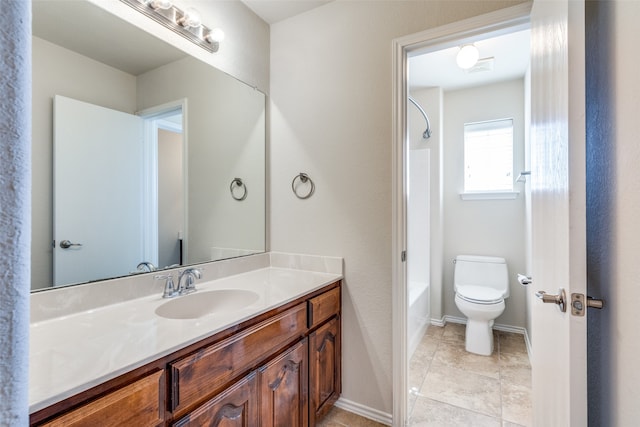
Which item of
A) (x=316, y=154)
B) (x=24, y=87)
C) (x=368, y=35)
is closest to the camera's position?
(x=24, y=87)

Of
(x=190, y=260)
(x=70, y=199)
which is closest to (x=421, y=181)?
(x=190, y=260)

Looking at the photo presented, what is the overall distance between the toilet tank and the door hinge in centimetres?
210

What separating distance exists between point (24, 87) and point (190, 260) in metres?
1.37

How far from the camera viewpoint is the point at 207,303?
57.0 inches

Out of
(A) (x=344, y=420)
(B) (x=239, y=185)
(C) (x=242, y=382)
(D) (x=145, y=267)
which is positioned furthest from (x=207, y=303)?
(A) (x=344, y=420)

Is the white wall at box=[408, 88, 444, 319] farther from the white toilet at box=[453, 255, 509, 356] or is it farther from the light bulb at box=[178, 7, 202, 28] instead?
the light bulb at box=[178, 7, 202, 28]

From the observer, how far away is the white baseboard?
167 cm

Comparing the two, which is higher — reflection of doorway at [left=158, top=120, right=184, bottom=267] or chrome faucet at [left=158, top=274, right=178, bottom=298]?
reflection of doorway at [left=158, top=120, right=184, bottom=267]

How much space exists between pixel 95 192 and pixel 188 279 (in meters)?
0.53

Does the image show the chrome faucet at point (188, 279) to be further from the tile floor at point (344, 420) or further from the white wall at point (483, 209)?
the white wall at point (483, 209)

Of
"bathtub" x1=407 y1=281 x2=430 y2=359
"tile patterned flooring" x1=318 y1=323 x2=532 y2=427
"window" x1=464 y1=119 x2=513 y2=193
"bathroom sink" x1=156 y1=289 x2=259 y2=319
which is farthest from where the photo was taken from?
"window" x1=464 y1=119 x2=513 y2=193

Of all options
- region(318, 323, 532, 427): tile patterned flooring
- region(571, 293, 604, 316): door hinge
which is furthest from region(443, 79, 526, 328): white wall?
region(571, 293, 604, 316): door hinge

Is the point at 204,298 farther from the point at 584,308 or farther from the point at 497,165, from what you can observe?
the point at 497,165

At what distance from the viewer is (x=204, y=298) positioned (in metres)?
1.44
